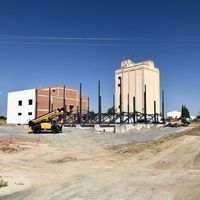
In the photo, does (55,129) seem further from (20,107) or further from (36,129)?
(20,107)

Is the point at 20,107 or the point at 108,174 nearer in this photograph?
the point at 108,174

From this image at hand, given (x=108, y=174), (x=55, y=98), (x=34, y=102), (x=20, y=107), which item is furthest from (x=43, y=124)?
(x=20, y=107)

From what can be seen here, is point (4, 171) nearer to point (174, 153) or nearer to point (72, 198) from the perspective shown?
point (72, 198)

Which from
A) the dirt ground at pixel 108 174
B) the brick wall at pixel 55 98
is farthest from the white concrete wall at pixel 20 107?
the dirt ground at pixel 108 174

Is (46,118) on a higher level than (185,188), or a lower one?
higher

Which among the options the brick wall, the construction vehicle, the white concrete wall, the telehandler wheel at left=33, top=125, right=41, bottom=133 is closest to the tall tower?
the brick wall

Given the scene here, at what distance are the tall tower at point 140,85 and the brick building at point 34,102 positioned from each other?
1506 cm

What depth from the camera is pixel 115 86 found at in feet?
281

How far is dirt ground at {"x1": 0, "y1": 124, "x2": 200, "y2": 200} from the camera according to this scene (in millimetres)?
7969

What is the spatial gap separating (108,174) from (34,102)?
196 feet

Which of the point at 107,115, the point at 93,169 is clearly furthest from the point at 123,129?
the point at 93,169

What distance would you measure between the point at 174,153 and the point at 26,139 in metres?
13.1

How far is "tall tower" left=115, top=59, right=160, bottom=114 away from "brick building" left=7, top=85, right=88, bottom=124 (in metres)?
15.1

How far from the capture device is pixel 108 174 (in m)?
10.7
